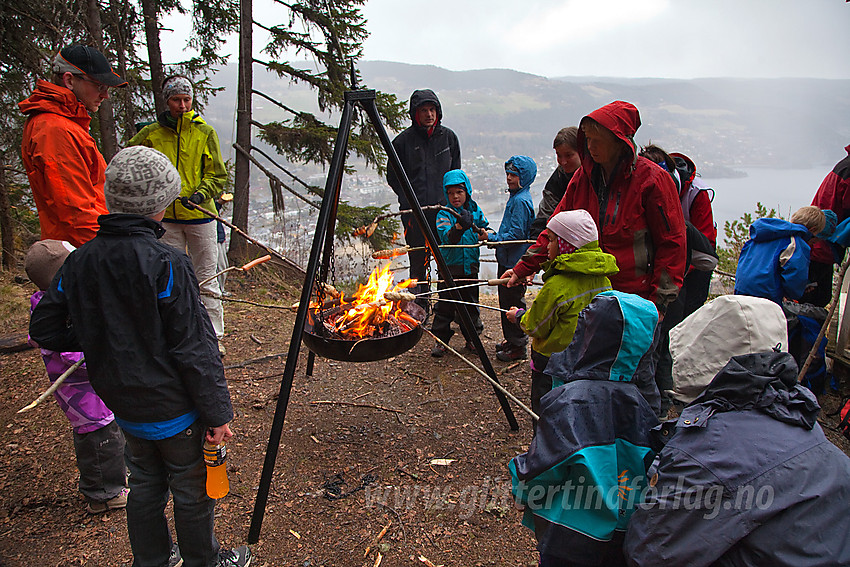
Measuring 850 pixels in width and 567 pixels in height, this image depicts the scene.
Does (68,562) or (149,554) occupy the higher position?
(149,554)

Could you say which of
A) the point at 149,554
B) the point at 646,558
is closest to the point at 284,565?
the point at 149,554

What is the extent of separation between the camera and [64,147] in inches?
120

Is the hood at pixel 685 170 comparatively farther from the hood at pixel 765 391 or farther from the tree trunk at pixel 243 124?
the tree trunk at pixel 243 124

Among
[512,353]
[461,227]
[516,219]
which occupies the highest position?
[516,219]

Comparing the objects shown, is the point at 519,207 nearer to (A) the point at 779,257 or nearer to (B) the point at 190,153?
(A) the point at 779,257

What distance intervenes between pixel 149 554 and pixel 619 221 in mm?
3135

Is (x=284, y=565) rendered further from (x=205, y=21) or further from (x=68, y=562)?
(x=205, y=21)

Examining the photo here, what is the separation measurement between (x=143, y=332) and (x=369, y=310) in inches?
70.3

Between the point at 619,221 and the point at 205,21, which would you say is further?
the point at 205,21

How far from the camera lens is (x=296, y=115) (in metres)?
7.98

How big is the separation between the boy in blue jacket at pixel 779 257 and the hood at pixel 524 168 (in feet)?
6.39

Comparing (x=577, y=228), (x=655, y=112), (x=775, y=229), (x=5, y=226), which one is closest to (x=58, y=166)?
(x=577, y=228)

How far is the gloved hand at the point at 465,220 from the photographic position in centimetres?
484

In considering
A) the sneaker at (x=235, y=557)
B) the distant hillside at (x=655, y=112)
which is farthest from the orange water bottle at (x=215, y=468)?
the distant hillside at (x=655, y=112)
